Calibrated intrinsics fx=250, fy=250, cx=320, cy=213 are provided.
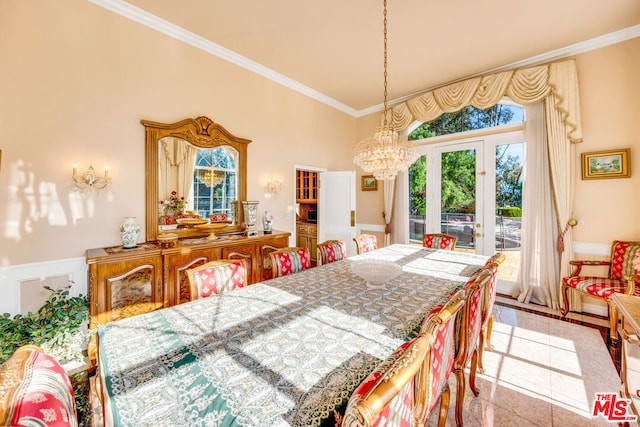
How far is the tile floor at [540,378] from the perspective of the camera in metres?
1.73

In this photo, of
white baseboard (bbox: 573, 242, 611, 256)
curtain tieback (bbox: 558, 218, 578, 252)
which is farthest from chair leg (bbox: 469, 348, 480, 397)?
white baseboard (bbox: 573, 242, 611, 256)

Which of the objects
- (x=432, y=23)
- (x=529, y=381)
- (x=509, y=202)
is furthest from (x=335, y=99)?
(x=529, y=381)

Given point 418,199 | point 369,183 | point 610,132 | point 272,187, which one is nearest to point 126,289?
point 272,187

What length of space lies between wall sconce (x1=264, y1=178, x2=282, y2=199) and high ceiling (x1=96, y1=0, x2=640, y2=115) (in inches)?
68.3

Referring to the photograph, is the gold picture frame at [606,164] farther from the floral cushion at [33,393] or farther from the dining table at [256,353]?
the floral cushion at [33,393]

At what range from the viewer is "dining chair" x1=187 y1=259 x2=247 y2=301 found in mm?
1814

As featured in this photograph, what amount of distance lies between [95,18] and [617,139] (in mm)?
6062

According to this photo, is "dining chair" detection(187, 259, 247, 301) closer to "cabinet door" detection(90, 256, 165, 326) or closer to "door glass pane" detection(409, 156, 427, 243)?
"cabinet door" detection(90, 256, 165, 326)

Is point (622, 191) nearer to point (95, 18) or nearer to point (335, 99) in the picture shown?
point (335, 99)

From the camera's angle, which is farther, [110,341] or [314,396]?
[110,341]

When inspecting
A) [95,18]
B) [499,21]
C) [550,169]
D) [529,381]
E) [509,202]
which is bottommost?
[529,381]

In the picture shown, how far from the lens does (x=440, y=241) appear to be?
3535 millimetres

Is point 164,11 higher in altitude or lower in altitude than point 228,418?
higher

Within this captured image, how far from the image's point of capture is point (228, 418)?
0.76 metres
